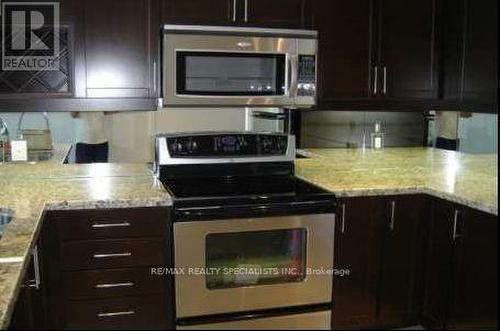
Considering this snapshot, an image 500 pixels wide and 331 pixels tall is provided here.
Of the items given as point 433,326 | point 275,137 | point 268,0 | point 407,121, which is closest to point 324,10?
point 268,0

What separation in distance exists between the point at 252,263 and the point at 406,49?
57.5 inches

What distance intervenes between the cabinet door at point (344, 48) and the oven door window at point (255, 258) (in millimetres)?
829

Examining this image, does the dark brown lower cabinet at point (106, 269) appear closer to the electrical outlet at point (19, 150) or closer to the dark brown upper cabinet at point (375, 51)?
the electrical outlet at point (19, 150)

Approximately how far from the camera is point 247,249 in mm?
2109

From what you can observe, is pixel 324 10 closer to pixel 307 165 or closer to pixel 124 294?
pixel 307 165

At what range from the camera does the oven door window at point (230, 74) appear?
2291 millimetres

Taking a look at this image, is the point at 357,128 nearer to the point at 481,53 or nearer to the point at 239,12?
the point at 481,53

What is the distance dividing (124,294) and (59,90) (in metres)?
0.97

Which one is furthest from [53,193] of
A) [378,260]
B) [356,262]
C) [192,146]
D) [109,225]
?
[378,260]

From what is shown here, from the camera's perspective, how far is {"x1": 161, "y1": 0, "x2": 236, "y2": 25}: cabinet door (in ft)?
7.60

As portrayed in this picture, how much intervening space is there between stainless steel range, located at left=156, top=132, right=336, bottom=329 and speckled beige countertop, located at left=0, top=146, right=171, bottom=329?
0.15 metres

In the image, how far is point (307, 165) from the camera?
8.80ft

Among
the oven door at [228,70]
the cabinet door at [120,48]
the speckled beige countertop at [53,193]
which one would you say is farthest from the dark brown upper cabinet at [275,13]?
the speckled beige countertop at [53,193]

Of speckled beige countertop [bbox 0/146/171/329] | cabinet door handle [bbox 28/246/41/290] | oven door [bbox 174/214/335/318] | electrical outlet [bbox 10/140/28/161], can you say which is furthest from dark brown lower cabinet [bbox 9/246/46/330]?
electrical outlet [bbox 10/140/28/161]
